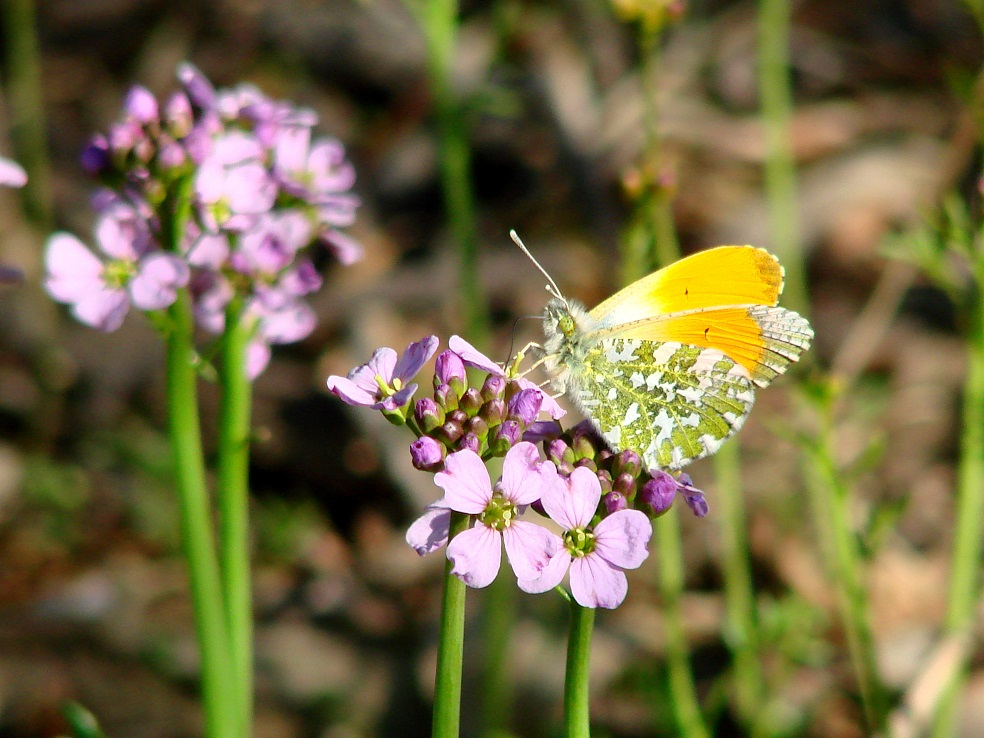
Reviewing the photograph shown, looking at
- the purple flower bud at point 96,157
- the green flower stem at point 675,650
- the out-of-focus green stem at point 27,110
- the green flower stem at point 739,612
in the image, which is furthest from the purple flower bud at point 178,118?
the out-of-focus green stem at point 27,110

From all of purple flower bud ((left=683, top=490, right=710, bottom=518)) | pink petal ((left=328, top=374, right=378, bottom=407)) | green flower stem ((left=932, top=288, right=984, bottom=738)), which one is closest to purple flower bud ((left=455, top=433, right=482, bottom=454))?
pink petal ((left=328, top=374, right=378, bottom=407))

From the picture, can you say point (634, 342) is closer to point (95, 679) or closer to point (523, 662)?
point (523, 662)

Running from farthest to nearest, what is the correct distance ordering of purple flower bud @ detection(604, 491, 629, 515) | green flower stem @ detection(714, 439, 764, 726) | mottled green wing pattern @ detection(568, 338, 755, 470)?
green flower stem @ detection(714, 439, 764, 726) → mottled green wing pattern @ detection(568, 338, 755, 470) → purple flower bud @ detection(604, 491, 629, 515)

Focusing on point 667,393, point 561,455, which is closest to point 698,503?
point 561,455

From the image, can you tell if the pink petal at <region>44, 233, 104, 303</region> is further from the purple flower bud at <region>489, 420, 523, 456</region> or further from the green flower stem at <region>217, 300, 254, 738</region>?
the purple flower bud at <region>489, 420, 523, 456</region>

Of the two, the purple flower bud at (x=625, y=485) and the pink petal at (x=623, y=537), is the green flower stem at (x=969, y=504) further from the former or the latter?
the pink petal at (x=623, y=537)

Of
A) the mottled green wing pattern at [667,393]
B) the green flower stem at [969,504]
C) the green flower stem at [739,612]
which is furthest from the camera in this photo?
the green flower stem at [739,612]
